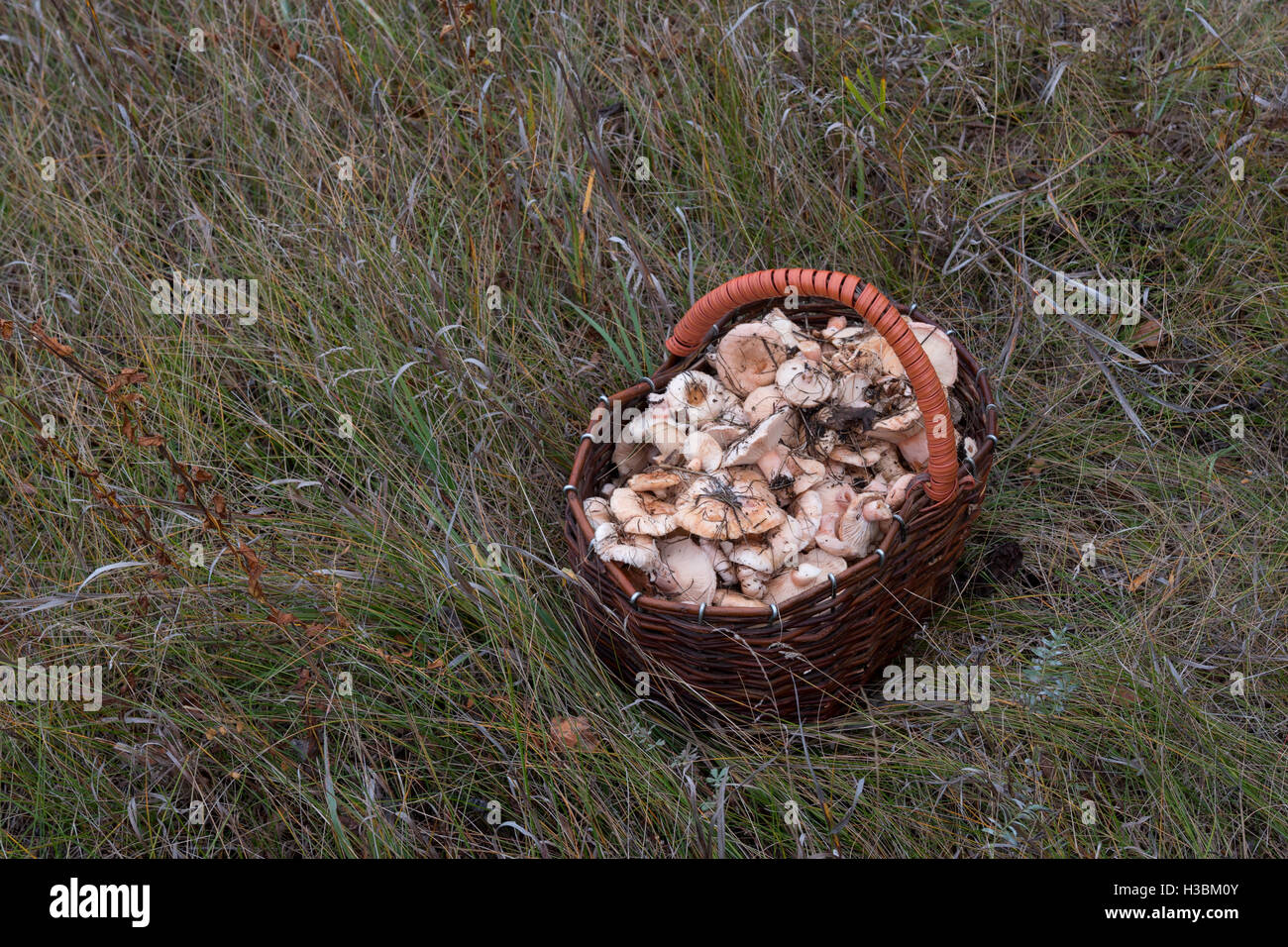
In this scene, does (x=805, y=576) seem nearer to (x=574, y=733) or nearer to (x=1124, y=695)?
(x=574, y=733)

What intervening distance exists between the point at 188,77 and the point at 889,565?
2.88 meters

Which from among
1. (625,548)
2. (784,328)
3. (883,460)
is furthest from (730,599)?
(784,328)

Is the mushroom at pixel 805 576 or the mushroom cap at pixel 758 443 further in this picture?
the mushroom cap at pixel 758 443

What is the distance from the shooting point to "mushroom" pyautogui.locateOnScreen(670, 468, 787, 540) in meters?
2.24

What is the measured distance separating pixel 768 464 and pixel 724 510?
9.4 inches

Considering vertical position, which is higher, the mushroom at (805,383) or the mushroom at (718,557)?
the mushroom at (805,383)

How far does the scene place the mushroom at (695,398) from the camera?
252cm

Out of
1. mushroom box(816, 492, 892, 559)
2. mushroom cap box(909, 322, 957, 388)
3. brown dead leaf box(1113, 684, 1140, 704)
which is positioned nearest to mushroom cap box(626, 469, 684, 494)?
mushroom box(816, 492, 892, 559)

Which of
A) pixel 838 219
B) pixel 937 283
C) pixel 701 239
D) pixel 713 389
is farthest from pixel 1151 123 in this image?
pixel 713 389

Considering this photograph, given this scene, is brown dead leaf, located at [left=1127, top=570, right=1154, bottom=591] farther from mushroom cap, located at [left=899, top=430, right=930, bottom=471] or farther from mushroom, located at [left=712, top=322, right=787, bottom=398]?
mushroom, located at [left=712, top=322, right=787, bottom=398]

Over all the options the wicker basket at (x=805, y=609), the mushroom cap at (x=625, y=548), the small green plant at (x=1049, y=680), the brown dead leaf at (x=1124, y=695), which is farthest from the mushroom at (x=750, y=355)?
the brown dead leaf at (x=1124, y=695)

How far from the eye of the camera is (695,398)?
2.55 metres

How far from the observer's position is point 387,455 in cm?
266

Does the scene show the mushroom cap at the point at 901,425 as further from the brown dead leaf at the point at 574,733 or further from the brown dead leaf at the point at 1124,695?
the brown dead leaf at the point at 574,733
